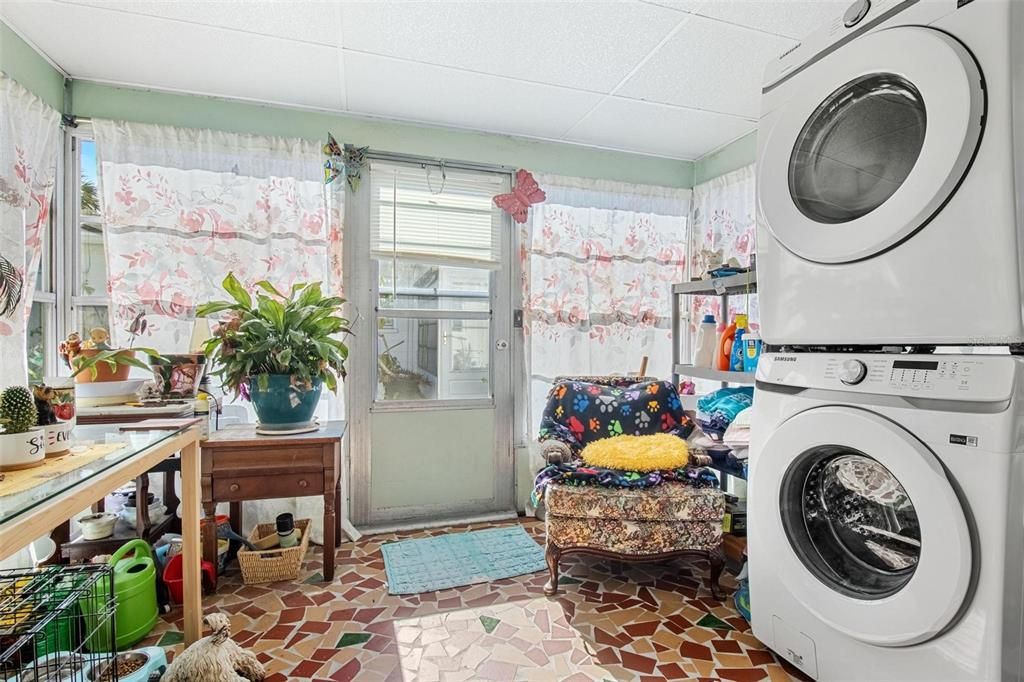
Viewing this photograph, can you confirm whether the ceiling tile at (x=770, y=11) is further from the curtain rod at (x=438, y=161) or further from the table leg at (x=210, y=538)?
the table leg at (x=210, y=538)

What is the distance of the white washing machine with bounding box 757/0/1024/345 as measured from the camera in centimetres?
102

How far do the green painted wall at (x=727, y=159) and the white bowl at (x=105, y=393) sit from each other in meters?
3.20

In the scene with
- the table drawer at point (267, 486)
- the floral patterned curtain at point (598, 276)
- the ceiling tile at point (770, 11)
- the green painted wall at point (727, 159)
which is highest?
the ceiling tile at point (770, 11)

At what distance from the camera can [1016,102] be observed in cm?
101

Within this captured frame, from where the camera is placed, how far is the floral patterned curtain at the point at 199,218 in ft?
7.54

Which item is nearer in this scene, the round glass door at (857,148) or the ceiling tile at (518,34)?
the round glass door at (857,148)

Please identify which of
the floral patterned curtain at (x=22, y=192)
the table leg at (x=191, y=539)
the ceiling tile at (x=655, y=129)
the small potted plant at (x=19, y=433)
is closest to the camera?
the small potted plant at (x=19, y=433)

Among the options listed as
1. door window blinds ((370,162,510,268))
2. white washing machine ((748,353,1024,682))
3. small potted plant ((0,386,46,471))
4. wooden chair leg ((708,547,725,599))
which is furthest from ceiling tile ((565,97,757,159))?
small potted plant ((0,386,46,471))

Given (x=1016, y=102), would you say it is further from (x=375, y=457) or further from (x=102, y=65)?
(x=102, y=65)

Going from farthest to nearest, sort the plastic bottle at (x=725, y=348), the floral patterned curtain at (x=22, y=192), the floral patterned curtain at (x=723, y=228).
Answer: the floral patterned curtain at (x=723, y=228) → the plastic bottle at (x=725, y=348) → the floral patterned curtain at (x=22, y=192)

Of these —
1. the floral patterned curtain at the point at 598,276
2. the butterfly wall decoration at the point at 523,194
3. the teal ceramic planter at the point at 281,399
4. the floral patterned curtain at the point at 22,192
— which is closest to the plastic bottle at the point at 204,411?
the teal ceramic planter at the point at 281,399

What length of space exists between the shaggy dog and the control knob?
181 centimetres

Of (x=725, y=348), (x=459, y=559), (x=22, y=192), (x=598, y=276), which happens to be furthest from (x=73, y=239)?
(x=725, y=348)

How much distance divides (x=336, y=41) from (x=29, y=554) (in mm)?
2351
